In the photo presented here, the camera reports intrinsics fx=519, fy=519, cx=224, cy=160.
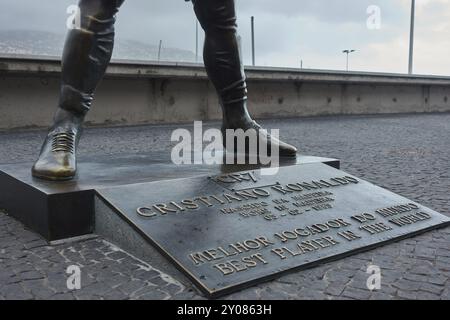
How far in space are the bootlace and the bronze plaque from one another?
1.51ft

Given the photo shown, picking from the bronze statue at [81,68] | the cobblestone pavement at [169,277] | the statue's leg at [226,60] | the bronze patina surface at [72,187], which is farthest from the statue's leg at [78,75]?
the statue's leg at [226,60]

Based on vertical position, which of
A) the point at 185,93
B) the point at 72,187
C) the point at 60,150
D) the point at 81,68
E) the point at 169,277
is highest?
the point at 81,68

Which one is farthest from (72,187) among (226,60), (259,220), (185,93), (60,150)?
(185,93)

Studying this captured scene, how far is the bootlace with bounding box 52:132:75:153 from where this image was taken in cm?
268

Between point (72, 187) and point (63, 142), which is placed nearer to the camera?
point (72, 187)

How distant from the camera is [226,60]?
11.0 ft

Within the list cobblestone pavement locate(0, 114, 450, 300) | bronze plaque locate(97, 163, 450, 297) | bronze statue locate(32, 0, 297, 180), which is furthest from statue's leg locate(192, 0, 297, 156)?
cobblestone pavement locate(0, 114, 450, 300)

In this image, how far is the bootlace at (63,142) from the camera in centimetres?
268

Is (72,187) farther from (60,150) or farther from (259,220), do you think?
(259,220)

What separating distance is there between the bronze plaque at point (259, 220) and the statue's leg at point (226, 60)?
63 centimetres

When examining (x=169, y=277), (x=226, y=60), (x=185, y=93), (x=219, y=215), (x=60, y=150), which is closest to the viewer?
(x=169, y=277)

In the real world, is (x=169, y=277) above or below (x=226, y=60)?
below

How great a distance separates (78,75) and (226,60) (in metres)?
0.99

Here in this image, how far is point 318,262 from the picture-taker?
85.0 inches
